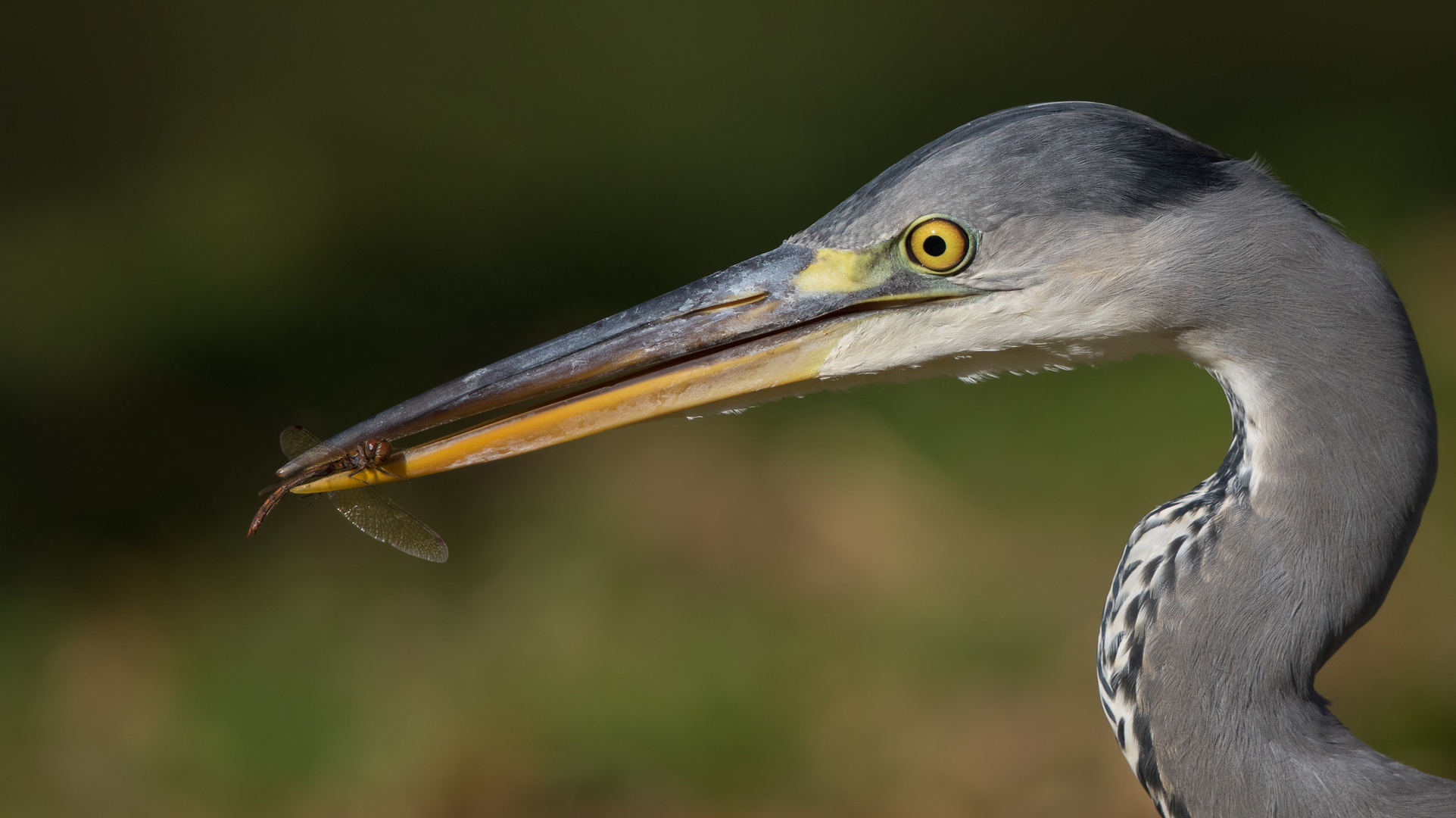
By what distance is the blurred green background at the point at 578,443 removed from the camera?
305 centimetres

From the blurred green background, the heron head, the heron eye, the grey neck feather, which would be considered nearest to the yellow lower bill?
the heron head

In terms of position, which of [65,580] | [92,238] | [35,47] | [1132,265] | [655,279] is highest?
[35,47]

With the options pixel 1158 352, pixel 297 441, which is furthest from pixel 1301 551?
pixel 297 441

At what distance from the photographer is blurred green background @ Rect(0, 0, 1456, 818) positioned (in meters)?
3.05

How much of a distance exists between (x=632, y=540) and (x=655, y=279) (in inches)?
56.1

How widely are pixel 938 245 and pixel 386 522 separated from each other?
863mm

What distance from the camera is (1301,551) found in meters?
1.16

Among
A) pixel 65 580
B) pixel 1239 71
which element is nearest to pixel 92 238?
pixel 65 580

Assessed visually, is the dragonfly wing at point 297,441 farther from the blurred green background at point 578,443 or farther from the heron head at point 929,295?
the blurred green background at point 578,443

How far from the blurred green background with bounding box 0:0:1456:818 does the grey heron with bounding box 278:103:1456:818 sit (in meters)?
1.80

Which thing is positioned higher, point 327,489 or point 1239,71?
point 327,489

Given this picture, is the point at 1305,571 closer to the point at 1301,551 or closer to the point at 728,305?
the point at 1301,551

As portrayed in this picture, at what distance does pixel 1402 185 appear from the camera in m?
5.06

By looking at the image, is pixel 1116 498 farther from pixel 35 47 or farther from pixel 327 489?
pixel 35 47
